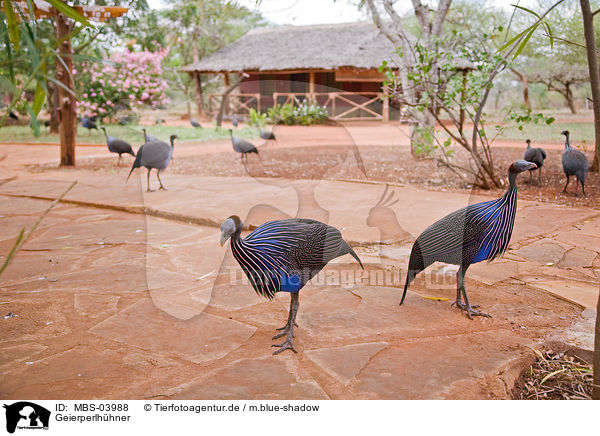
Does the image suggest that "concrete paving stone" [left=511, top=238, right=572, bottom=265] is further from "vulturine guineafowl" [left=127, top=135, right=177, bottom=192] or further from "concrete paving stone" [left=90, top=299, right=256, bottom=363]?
"vulturine guineafowl" [left=127, top=135, right=177, bottom=192]

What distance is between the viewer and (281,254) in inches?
96.7

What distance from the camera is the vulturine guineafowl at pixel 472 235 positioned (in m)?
2.79

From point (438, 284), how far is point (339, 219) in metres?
1.54

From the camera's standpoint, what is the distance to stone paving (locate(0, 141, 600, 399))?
215 cm

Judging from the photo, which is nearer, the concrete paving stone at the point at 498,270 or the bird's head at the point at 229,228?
the bird's head at the point at 229,228

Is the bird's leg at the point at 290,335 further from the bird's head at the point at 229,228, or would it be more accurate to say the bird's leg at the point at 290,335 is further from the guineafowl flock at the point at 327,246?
the bird's head at the point at 229,228

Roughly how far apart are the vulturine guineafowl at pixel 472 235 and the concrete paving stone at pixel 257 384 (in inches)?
41.5

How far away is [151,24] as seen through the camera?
1510 cm

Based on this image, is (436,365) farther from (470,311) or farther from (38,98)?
(38,98)

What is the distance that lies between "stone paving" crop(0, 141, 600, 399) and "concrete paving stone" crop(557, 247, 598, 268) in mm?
21

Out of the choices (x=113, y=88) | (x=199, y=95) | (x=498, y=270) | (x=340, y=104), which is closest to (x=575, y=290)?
(x=498, y=270)

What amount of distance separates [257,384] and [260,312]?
843mm

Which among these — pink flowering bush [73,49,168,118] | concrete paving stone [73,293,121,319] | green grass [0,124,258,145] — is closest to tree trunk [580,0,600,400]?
concrete paving stone [73,293,121,319]
